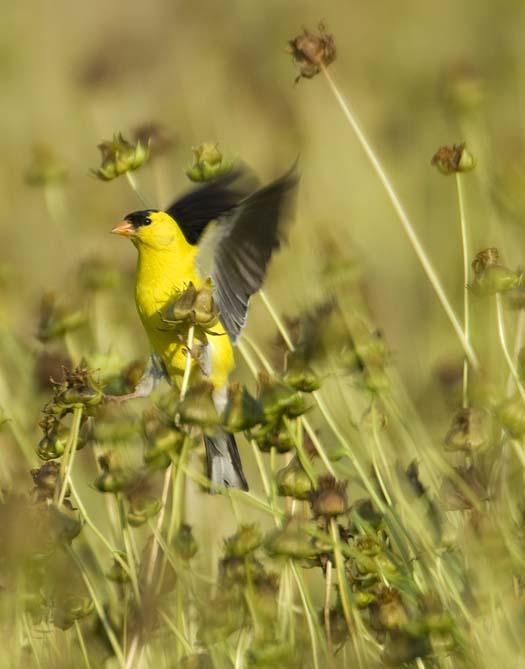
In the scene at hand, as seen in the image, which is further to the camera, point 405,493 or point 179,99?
point 179,99

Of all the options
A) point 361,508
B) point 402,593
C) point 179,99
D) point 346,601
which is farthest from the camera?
point 179,99

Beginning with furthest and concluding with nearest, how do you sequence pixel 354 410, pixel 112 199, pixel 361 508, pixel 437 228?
pixel 112 199, pixel 437 228, pixel 354 410, pixel 361 508

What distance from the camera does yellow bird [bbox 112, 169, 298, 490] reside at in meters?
2.94

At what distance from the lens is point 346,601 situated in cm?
188

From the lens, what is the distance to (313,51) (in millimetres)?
2695

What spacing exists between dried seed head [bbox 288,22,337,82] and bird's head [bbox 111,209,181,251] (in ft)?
2.29

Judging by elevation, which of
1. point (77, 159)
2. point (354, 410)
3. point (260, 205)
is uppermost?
point (77, 159)

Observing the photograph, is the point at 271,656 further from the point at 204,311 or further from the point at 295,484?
the point at 204,311

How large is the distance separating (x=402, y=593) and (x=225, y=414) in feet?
1.17

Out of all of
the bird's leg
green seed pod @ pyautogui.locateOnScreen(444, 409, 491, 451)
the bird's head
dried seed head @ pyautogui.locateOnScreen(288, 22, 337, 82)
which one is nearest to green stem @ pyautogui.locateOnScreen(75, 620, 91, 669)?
green seed pod @ pyautogui.locateOnScreen(444, 409, 491, 451)

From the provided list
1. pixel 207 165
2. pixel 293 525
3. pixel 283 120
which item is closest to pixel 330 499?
pixel 293 525

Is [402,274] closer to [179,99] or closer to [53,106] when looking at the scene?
[179,99]

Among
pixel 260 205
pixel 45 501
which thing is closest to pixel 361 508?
pixel 45 501

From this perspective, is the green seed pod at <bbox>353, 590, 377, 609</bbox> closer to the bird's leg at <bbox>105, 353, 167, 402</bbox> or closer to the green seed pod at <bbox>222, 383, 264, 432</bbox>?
the green seed pod at <bbox>222, 383, 264, 432</bbox>
